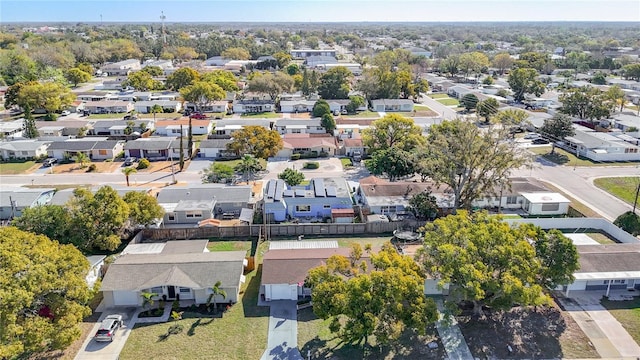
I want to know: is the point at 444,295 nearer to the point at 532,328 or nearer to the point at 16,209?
the point at 532,328

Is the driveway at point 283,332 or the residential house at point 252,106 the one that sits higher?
the residential house at point 252,106

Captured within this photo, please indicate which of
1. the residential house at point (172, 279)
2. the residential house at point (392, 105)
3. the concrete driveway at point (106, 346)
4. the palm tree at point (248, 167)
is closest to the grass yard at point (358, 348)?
the residential house at point (172, 279)

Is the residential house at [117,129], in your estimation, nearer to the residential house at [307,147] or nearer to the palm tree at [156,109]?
the palm tree at [156,109]

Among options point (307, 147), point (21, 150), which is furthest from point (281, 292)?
point (21, 150)

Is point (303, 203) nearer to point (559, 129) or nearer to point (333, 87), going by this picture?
point (559, 129)

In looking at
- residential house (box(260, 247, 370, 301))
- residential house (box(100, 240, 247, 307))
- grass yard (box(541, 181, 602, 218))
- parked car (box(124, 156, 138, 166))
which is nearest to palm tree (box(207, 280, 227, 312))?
residential house (box(100, 240, 247, 307))

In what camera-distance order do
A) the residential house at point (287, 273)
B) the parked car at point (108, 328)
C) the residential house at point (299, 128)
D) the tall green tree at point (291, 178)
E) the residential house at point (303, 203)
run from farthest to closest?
the residential house at point (299, 128) → the tall green tree at point (291, 178) → the residential house at point (303, 203) → the residential house at point (287, 273) → the parked car at point (108, 328)

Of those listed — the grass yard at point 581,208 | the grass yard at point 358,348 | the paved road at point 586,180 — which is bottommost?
the grass yard at point 358,348
